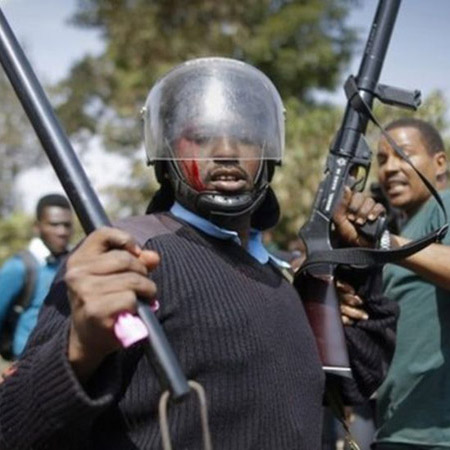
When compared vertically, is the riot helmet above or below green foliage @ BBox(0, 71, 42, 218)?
above

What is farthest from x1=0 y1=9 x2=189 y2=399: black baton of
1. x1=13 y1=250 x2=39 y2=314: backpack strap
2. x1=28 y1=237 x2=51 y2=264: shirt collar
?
x1=28 y1=237 x2=51 y2=264: shirt collar

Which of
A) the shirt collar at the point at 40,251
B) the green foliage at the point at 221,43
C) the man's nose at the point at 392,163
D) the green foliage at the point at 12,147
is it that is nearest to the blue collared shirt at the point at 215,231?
the man's nose at the point at 392,163

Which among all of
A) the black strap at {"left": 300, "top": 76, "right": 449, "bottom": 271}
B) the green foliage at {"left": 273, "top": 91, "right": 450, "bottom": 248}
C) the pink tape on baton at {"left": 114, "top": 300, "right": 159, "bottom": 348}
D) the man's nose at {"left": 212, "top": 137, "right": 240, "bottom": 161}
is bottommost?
the green foliage at {"left": 273, "top": 91, "right": 450, "bottom": 248}

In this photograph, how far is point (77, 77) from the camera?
2594 centimetres

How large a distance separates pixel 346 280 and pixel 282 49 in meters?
15.5

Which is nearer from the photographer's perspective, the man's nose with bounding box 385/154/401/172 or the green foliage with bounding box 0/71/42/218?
the man's nose with bounding box 385/154/401/172

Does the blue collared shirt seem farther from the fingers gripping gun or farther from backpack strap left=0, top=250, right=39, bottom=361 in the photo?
backpack strap left=0, top=250, right=39, bottom=361

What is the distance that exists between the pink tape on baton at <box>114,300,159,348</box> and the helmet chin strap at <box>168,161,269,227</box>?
0.68m

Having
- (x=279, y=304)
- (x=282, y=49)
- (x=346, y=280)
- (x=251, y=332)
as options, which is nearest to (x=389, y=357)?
(x=346, y=280)

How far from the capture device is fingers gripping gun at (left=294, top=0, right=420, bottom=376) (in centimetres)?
272

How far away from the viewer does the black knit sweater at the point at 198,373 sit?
1.68 m

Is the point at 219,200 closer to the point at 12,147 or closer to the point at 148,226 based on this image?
the point at 148,226

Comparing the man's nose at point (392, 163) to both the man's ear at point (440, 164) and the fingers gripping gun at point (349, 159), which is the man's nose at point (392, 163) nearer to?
the man's ear at point (440, 164)

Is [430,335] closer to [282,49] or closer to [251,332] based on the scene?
[251,332]
